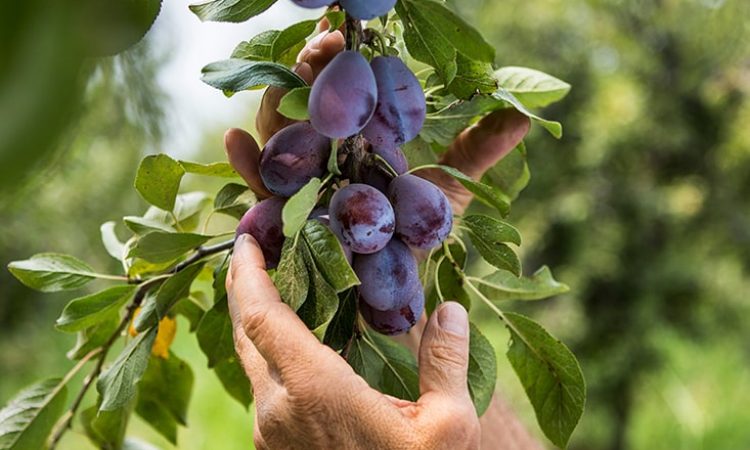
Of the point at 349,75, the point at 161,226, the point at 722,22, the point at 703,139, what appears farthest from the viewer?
the point at 703,139

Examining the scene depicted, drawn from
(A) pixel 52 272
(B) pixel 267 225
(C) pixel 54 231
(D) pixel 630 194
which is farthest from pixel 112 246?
(C) pixel 54 231

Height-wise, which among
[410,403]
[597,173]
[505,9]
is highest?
[410,403]

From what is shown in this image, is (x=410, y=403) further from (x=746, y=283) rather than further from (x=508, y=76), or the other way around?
(x=746, y=283)

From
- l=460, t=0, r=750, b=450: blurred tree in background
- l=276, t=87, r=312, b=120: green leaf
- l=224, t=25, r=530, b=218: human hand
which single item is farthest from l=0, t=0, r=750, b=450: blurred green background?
l=276, t=87, r=312, b=120: green leaf

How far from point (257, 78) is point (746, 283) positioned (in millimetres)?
2671

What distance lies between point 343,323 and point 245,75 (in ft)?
0.54

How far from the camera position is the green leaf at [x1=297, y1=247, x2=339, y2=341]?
17.8 inches

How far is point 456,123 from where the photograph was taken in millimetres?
633

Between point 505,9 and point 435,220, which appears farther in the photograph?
point 505,9

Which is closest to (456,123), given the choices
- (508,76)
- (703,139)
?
(508,76)

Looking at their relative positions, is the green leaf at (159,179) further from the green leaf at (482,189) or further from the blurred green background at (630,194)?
the blurred green background at (630,194)

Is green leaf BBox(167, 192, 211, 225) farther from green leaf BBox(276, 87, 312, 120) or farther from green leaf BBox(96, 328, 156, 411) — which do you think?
green leaf BBox(276, 87, 312, 120)

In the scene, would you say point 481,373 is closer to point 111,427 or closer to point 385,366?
point 385,366

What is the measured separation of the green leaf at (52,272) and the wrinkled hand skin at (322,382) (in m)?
0.20
